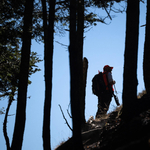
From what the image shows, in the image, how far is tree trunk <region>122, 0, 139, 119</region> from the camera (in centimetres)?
552

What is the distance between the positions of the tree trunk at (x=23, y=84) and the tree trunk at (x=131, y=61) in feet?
13.0

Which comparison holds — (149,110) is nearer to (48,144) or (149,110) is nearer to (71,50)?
(71,50)

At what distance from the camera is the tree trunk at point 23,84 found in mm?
7389

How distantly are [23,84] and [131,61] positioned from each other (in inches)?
168

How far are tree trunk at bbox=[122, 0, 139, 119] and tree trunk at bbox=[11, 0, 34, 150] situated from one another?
396 cm

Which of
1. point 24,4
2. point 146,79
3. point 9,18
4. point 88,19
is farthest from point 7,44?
point 146,79

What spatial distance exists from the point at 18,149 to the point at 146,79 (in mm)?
5312

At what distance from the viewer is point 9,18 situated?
28.6ft

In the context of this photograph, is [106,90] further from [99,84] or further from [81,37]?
[81,37]

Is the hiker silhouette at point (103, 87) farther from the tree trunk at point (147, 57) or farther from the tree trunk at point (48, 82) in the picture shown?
the tree trunk at point (48, 82)

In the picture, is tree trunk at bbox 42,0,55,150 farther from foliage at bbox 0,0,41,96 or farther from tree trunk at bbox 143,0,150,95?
tree trunk at bbox 143,0,150,95

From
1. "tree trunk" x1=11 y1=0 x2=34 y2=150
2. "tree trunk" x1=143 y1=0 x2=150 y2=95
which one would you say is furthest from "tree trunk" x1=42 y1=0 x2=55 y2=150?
"tree trunk" x1=143 y1=0 x2=150 y2=95

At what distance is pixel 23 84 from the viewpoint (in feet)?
25.8

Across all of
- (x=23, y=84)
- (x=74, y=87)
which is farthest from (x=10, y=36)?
(x=74, y=87)
